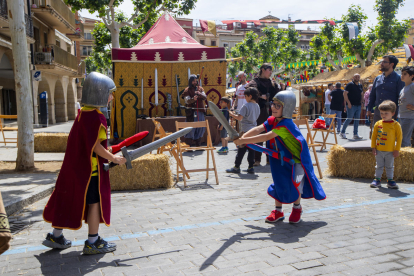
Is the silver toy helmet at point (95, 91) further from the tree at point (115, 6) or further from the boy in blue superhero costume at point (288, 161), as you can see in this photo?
the tree at point (115, 6)

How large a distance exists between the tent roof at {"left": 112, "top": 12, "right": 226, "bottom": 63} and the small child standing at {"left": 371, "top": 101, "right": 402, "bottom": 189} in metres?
7.02

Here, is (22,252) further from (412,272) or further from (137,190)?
(412,272)

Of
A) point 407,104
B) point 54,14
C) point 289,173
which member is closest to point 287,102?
point 289,173

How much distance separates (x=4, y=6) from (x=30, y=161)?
1239cm

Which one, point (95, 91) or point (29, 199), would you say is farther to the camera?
point (29, 199)

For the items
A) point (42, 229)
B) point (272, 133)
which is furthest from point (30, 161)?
point (272, 133)

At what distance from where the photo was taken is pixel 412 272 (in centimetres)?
288

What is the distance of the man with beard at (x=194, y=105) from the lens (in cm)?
1041

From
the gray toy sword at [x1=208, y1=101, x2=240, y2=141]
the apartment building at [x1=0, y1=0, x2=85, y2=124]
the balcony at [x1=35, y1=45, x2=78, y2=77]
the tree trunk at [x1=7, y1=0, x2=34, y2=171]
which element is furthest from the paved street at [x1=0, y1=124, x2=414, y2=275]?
the balcony at [x1=35, y1=45, x2=78, y2=77]

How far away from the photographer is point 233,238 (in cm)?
373

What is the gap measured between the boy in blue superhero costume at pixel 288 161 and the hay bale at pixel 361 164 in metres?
2.72

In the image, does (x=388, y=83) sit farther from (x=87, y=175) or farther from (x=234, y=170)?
(x=87, y=175)

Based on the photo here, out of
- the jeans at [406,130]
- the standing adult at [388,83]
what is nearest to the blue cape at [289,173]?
the jeans at [406,130]

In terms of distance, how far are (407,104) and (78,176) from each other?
5.87m
